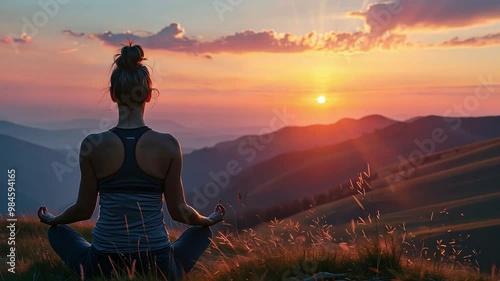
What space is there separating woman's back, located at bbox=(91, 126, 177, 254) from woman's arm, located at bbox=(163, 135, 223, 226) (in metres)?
0.05

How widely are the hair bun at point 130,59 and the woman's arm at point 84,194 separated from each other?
0.66 metres

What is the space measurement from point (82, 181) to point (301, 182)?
95368 millimetres

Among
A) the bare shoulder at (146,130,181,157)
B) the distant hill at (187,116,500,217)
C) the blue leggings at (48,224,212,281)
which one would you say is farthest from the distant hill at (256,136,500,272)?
the distant hill at (187,116,500,217)

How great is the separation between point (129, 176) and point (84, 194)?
460mm

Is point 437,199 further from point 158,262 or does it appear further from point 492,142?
point 158,262

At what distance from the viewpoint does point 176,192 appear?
564cm

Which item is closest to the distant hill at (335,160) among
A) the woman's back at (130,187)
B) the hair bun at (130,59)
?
the woman's back at (130,187)

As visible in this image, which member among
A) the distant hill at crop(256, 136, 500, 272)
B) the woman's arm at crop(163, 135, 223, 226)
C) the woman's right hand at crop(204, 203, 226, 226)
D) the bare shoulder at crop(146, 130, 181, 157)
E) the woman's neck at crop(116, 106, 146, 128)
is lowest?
the distant hill at crop(256, 136, 500, 272)

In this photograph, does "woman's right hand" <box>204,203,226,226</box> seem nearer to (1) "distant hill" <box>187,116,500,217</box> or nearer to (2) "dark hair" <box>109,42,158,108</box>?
(2) "dark hair" <box>109,42,158,108</box>

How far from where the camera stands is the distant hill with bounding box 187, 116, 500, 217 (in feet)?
315

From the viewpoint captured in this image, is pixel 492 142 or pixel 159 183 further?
pixel 492 142

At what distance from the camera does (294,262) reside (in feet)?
16.9

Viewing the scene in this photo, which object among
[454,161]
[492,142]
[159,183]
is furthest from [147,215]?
[492,142]

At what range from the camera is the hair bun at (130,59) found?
535cm
